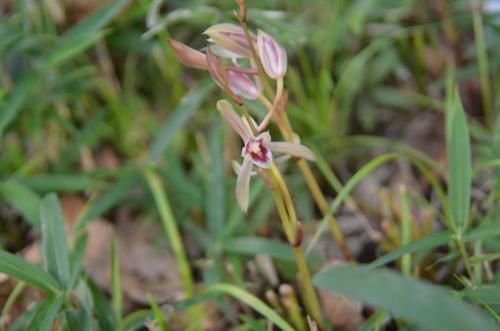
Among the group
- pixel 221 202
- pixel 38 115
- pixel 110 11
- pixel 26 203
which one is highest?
pixel 110 11

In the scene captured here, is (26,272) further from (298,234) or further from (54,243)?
(298,234)

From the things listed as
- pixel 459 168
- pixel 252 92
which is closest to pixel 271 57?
pixel 252 92

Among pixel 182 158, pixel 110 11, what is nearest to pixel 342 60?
pixel 182 158

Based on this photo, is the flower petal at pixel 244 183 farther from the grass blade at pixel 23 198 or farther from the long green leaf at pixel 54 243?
the grass blade at pixel 23 198

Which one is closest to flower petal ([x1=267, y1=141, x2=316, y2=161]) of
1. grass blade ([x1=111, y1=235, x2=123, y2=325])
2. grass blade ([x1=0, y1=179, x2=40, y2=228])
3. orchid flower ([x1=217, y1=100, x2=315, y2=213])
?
orchid flower ([x1=217, y1=100, x2=315, y2=213])

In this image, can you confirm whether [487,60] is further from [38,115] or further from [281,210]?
[38,115]

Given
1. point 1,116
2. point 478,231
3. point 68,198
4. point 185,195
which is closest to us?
point 478,231

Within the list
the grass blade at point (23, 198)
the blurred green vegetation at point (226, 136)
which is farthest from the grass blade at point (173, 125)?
the grass blade at point (23, 198)
